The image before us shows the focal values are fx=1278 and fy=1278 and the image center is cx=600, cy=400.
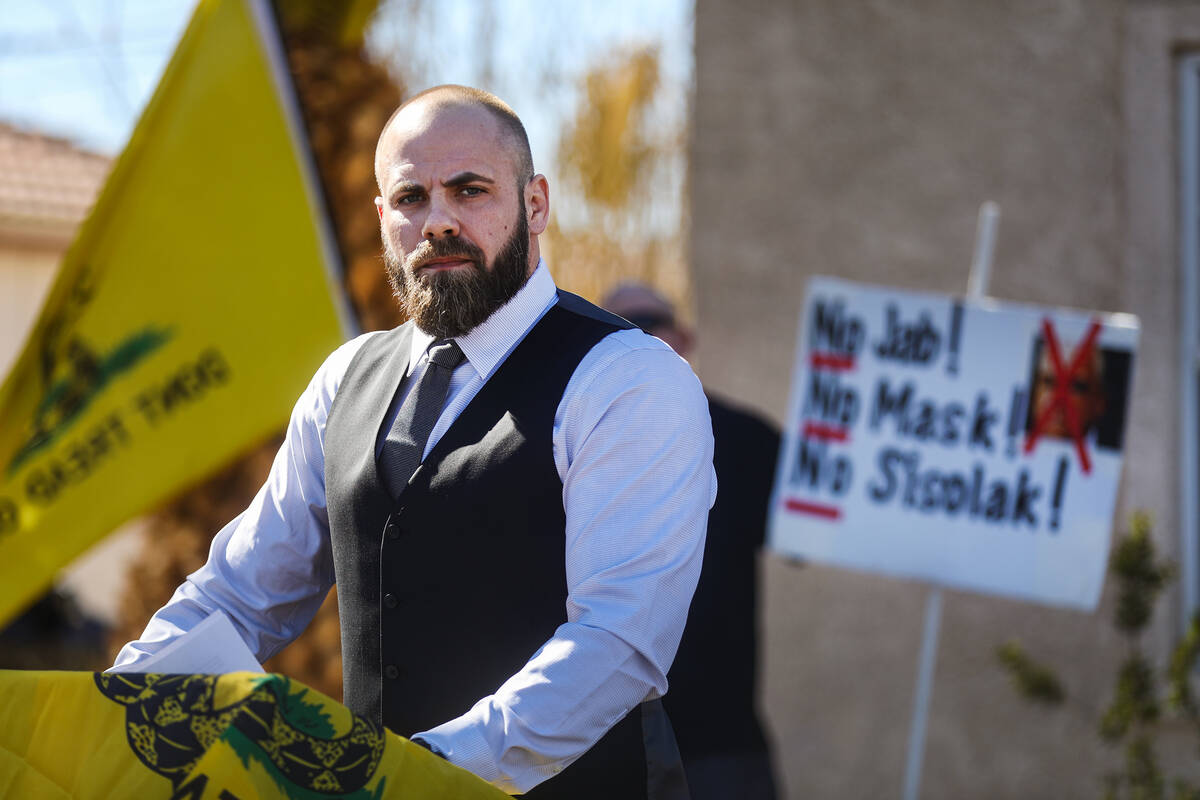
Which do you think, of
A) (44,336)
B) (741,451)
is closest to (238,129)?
(44,336)

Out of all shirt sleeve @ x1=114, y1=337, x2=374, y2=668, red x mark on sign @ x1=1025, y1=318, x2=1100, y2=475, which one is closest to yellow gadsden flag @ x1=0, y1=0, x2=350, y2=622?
shirt sleeve @ x1=114, y1=337, x2=374, y2=668

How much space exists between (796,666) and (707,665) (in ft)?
6.04

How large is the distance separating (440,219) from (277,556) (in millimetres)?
525

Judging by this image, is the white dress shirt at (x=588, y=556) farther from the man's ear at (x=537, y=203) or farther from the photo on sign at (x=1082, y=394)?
the photo on sign at (x=1082, y=394)

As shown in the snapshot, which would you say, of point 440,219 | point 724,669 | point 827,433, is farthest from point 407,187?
point 827,433

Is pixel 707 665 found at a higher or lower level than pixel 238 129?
lower

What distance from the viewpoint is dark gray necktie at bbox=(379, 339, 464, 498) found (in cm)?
159

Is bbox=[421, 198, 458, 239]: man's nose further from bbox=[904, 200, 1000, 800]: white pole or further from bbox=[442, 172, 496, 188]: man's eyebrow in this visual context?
bbox=[904, 200, 1000, 800]: white pole

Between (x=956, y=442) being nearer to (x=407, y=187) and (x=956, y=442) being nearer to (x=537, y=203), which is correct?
(x=537, y=203)

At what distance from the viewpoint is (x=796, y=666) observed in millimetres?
4684

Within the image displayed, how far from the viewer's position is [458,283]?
1.59 metres

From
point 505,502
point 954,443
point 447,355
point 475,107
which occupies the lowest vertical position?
point 954,443

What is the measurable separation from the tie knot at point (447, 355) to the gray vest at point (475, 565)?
2.6 inches

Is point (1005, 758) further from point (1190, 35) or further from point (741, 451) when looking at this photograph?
point (1190, 35)
